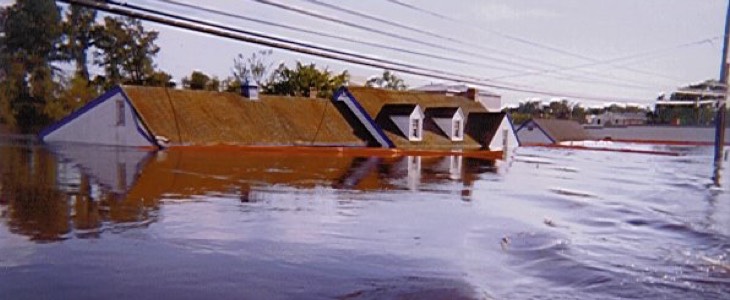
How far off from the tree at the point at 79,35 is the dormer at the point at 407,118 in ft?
59.5

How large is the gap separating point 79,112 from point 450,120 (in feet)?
70.5

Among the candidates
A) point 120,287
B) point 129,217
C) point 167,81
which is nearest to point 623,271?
point 120,287

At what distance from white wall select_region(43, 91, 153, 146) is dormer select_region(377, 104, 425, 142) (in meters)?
15.4

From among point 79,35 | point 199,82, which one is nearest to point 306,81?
point 199,82

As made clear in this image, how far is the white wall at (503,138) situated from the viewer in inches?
1855

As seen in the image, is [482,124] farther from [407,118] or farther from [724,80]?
[724,80]

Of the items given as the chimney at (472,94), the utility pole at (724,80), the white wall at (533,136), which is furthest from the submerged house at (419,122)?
the white wall at (533,136)

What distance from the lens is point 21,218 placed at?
10.4 metres

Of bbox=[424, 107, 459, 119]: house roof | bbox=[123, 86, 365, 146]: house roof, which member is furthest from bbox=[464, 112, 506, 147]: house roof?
bbox=[123, 86, 365, 146]: house roof

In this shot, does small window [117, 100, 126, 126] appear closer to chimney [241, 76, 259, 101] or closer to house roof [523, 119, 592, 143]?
chimney [241, 76, 259, 101]

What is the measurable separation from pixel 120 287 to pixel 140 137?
2548 centimetres

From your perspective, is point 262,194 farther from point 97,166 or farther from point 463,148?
point 463,148

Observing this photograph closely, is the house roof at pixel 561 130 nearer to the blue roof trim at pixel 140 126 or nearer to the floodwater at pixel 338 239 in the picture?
the blue roof trim at pixel 140 126

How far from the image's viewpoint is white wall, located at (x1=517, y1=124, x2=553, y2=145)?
225ft
